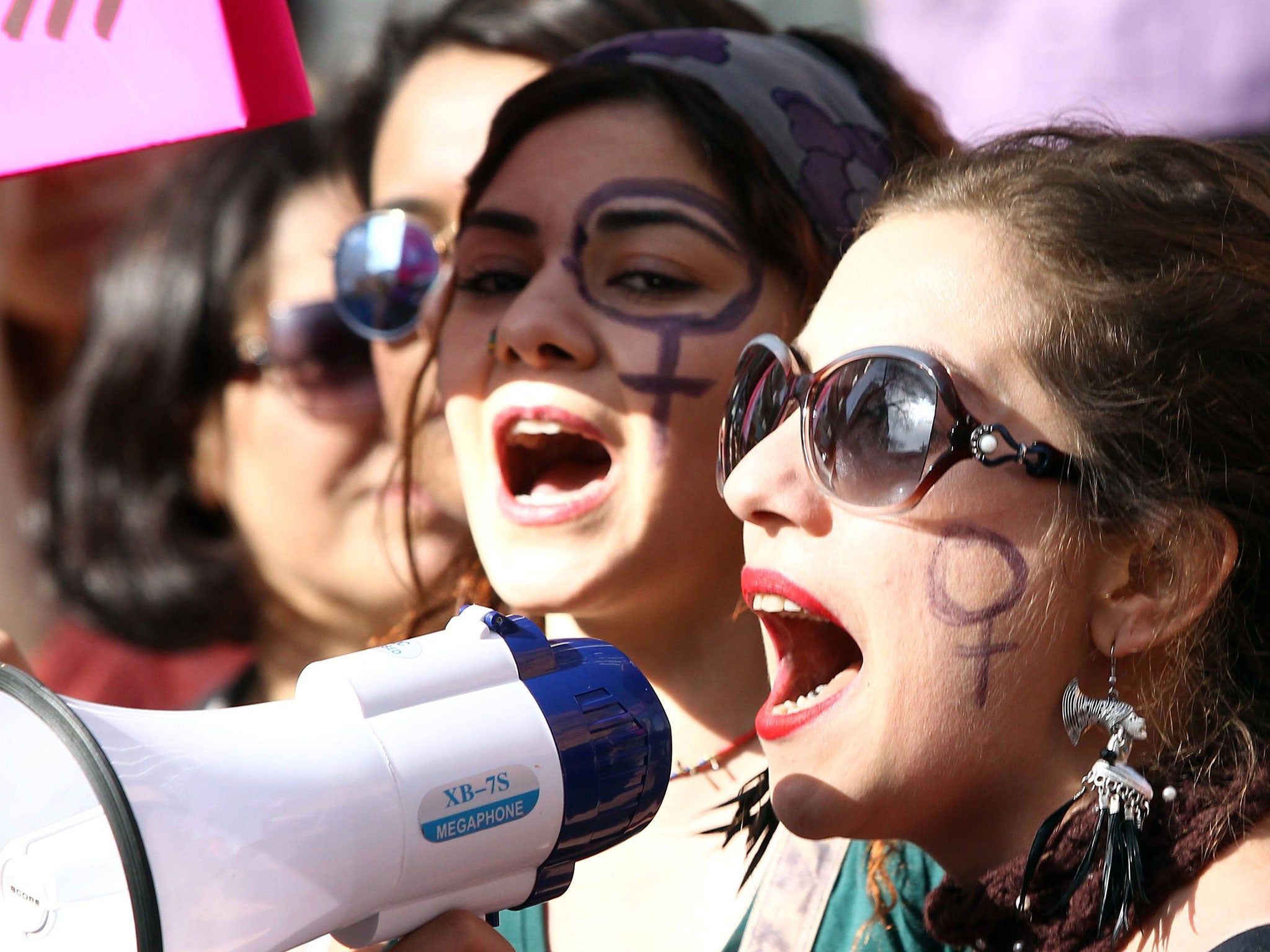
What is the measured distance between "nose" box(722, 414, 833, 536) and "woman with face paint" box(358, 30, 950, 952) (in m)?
0.31

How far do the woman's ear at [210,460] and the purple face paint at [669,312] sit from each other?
6.24 feet

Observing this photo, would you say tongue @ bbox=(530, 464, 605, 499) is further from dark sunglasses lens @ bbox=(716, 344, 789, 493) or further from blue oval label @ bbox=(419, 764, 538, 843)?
blue oval label @ bbox=(419, 764, 538, 843)

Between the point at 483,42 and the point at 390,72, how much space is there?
447mm

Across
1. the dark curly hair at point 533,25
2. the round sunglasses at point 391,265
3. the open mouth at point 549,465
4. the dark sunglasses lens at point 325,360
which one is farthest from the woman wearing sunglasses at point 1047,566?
the dark sunglasses lens at point 325,360

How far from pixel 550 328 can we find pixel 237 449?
A: 1.87 meters

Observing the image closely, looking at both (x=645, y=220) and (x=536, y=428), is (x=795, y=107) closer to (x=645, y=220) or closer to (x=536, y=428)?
(x=645, y=220)

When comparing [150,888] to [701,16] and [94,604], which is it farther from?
[94,604]

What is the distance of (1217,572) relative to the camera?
5.33ft

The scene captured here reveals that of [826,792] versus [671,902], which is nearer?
[826,792]

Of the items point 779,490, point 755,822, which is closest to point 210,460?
point 755,822

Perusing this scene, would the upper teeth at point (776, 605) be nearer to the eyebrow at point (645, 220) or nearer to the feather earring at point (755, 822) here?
the feather earring at point (755, 822)

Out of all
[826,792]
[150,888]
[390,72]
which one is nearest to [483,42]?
[390,72]

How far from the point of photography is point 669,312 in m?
2.11

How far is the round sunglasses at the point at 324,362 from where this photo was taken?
3371 mm
